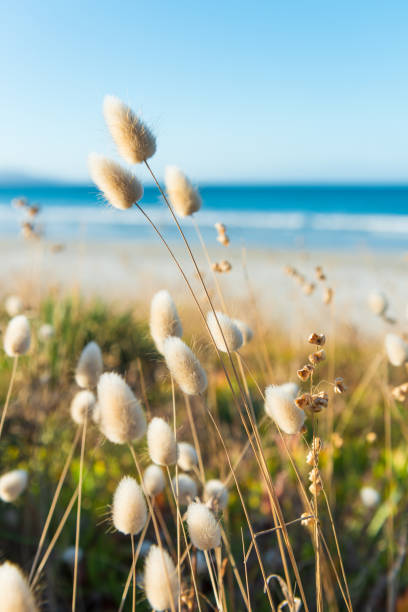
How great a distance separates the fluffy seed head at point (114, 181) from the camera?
34.4 inches

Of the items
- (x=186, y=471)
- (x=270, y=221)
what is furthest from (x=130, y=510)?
(x=270, y=221)

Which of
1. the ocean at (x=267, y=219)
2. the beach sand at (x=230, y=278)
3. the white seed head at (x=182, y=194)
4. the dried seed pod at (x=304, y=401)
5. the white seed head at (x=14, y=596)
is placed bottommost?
the ocean at (x=267, y=219)

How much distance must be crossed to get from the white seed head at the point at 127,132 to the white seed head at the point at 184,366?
32 cm

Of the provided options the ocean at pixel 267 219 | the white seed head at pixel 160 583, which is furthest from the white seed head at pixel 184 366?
the ocean at pixel 267 219

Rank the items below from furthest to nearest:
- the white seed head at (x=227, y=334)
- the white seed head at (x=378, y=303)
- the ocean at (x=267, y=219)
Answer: the ocean at (x=267, y=219), the white seed head at (x=378, y=303), the white seed head at (x=227, y=334)

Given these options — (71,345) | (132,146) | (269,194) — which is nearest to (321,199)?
(269,194)

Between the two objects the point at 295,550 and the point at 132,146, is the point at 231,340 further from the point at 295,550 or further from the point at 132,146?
the point at 295,550

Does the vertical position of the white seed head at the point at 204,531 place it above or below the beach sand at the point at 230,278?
above

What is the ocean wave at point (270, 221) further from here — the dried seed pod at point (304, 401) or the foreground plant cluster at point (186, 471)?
the dried seed pod at point (304, 401)

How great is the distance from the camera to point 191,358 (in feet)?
2.60

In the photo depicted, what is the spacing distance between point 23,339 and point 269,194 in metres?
38.5

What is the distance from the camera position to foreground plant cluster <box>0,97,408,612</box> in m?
0.80

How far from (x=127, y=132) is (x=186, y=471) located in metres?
1.44

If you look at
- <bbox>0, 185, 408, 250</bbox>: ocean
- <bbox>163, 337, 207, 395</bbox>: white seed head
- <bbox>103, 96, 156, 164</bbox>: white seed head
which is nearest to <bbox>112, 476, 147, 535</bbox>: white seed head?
<bbox>163, 337, 207, 395</bbox>: white seed head
